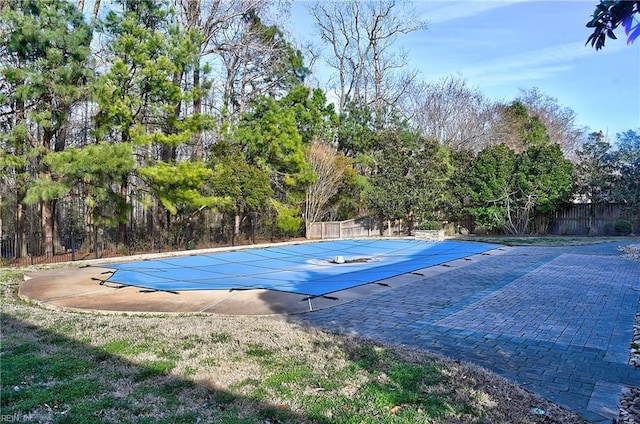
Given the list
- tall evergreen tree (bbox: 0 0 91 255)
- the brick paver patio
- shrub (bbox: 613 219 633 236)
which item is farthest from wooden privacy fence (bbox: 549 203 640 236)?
tall evergreen tree (bbox: 0 0 91 255)

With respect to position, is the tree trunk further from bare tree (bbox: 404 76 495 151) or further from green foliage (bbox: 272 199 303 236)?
bare tree (bbox: 404 76 495 151)

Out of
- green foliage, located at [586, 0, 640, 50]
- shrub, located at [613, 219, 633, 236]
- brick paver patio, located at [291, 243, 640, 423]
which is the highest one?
green foliage, located at [586, 0, 640, 50]

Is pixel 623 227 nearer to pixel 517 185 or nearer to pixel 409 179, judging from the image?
pixel 517 185

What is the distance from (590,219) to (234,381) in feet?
66.6

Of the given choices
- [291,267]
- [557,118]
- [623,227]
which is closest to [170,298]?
[291,267]

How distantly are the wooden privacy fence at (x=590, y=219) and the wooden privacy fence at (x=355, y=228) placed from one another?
22.9 ft

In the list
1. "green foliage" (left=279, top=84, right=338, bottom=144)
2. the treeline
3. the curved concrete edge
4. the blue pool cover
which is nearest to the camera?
the curved concrete edge

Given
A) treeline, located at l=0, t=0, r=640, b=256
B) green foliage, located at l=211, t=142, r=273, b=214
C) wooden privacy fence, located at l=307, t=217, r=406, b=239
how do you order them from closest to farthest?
treeline, located at l=0, t=0, r=640, b=256 < green foliage, located at l=211, t=142, r=273, b=214 < wooden privacy fence, located at l=307, t=217, r=406, b=239

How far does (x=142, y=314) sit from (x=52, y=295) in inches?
78.2

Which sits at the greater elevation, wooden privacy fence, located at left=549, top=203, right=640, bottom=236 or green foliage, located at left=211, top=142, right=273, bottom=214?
green foliage, located at left=211, top=142, right=273, bottom=214

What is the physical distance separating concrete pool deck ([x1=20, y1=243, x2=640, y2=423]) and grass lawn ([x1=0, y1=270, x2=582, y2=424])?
52cm

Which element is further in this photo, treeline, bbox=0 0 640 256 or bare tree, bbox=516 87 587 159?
bare tree, bbox=516 87 587 159

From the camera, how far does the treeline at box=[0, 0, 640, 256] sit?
10.4 metres

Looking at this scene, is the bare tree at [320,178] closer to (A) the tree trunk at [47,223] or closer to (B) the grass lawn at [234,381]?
(A) the tree trunk at [47,223]
